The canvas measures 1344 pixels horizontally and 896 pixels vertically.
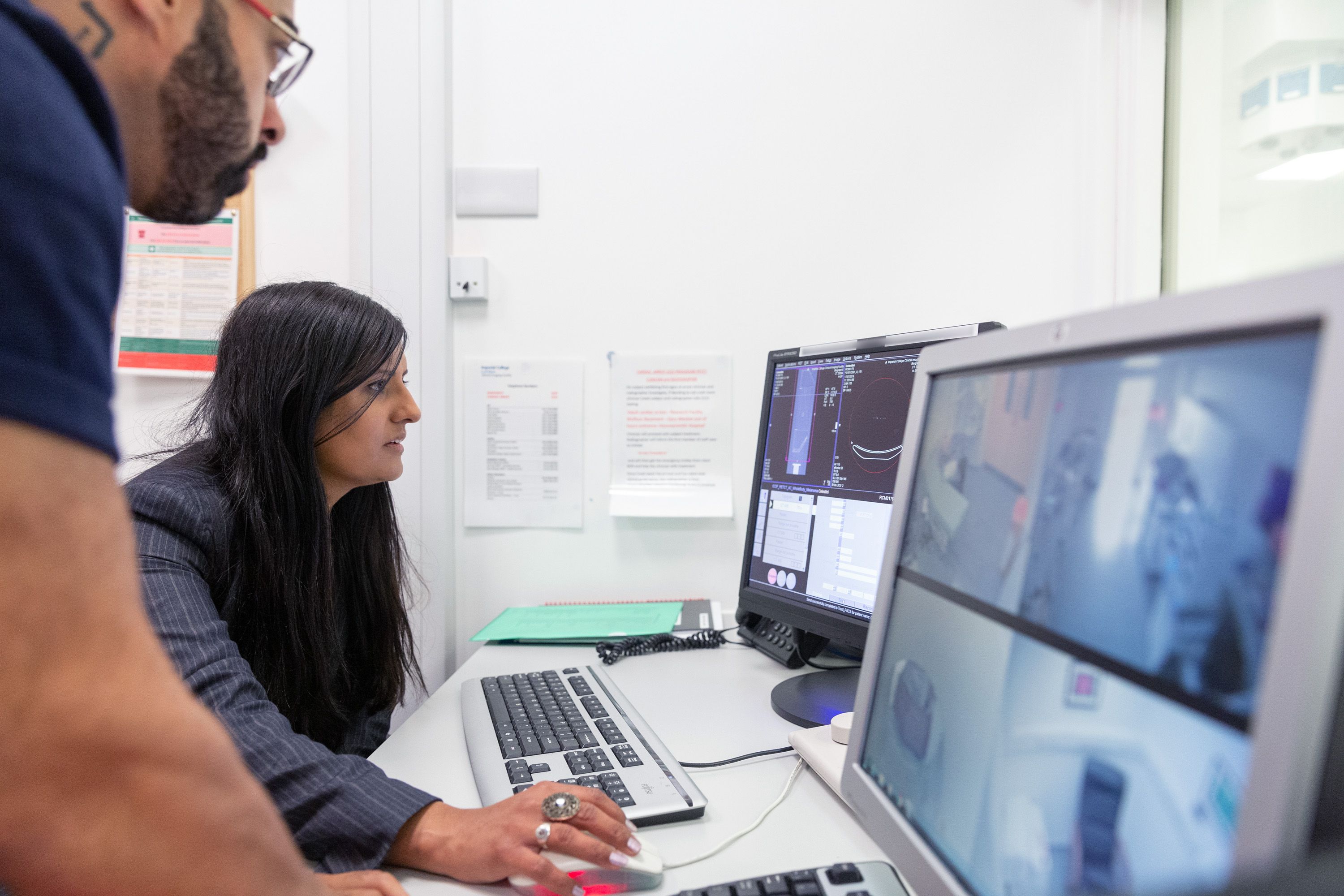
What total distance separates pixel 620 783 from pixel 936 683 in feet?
1.19

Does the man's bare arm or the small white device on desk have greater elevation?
the man's bare arm

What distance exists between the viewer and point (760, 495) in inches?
43.5

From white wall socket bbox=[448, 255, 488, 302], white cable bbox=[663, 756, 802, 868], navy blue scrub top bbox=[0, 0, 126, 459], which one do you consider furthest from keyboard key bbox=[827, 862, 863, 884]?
white wall socket bbox=[448, 255, 488, 302]

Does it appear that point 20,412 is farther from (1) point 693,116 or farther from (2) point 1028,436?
(1) point 693,116

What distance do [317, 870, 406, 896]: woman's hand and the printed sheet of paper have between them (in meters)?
0.93

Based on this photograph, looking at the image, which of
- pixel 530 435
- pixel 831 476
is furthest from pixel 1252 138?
pixel 530 435

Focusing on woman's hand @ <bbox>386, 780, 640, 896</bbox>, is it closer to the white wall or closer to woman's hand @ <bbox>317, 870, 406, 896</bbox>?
woman's hand @ <bbox>317, 870, 406, 896</bbox>

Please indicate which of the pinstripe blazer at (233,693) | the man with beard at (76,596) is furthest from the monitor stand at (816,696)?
the man with beard at (76,596)

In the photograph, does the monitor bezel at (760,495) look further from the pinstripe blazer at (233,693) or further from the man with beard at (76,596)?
the man with beard at (76,596)

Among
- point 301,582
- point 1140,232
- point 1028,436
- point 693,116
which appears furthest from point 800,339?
point 1028,436

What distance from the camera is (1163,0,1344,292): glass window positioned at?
1109 millimetres

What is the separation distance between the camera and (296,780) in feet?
2.13

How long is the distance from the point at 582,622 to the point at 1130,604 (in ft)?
3.59

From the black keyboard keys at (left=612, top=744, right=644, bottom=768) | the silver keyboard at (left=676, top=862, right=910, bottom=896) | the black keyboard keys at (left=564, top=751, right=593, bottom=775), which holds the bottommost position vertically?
the black keyboard keys at (left=564, top=751, right=593, bottom=775)
